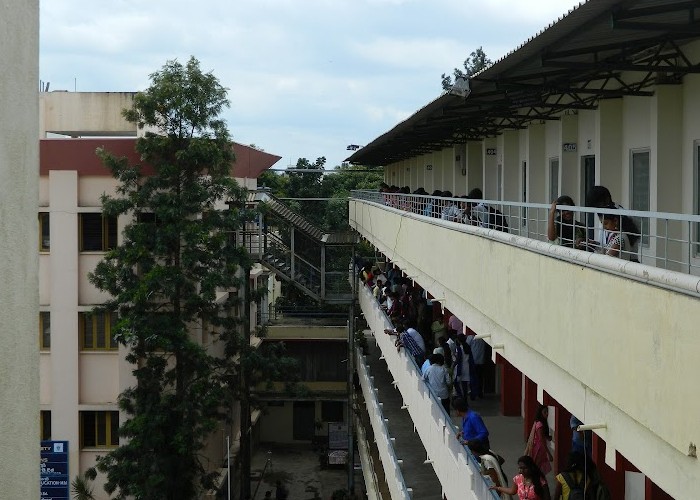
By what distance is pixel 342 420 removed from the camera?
149ft

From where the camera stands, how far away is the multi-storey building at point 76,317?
25.9 meters

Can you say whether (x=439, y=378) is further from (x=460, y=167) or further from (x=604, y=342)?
(x=460, y=167)

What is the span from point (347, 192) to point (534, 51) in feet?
175

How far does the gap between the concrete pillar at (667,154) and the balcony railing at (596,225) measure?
19cm

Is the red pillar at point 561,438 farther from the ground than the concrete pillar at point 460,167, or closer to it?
closer to it

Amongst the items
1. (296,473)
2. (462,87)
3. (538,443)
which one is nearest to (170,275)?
(462,87)

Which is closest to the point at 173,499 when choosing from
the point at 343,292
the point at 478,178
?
the point at 478,178

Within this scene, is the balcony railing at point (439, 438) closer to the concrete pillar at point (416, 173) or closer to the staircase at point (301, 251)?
the staircase at point (301, 251)

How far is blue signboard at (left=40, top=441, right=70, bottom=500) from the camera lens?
2430cm

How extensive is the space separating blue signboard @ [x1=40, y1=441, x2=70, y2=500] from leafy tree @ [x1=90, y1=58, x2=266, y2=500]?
110 cm

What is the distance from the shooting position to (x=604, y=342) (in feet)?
27.0

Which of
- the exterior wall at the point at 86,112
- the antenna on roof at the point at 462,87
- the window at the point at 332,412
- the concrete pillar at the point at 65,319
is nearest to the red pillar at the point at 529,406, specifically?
the antenna on roof at the point at 462,87

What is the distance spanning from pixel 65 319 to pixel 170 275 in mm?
3747

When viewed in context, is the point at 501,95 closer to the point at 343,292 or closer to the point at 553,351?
the point at 553,351
